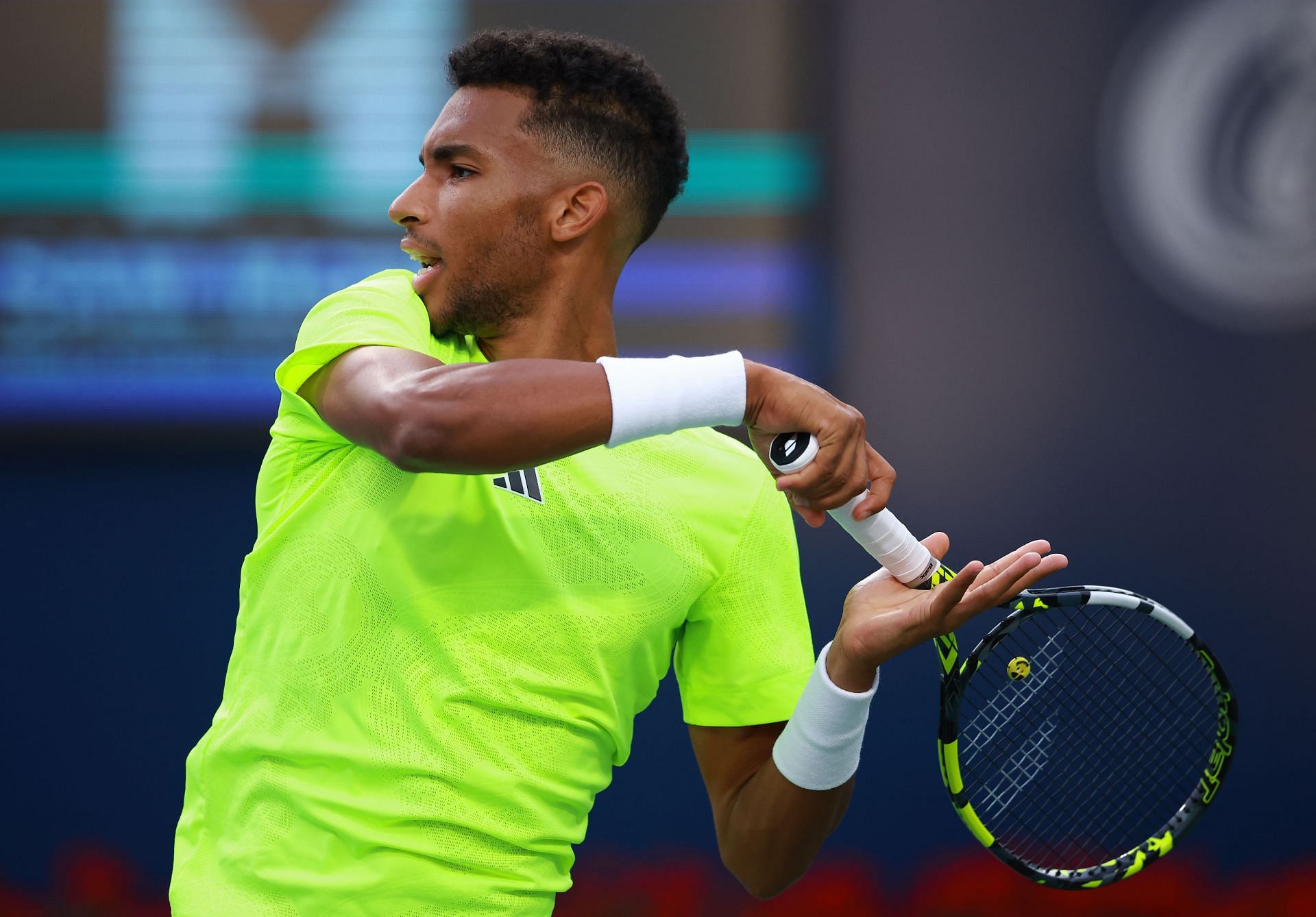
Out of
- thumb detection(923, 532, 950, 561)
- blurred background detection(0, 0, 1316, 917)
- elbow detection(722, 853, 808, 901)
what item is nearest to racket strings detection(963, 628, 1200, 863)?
blurred background detection(0, 0, 1316, 917)

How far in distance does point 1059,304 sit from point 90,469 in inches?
95.6

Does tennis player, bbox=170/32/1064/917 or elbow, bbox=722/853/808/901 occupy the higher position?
tennis player, bbox=170/32/1064/917

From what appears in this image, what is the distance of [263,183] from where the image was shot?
350cm

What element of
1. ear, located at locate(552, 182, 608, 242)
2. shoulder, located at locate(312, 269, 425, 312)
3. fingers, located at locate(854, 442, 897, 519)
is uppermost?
ear, located at locate(552, 182, 608, 242)

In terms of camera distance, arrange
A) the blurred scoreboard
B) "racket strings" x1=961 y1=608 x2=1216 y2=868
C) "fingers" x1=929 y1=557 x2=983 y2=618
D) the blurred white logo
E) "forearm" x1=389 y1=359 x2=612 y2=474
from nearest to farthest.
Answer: "forearm" x1=389 y1=359 x2=612 y2=474
"fingers" x1=929 y1=557 x2=983 y2=618
"racket strings" x1=961 y1=608 x2=1216 y2=868
the blurred scoreboard
the blurred white logo

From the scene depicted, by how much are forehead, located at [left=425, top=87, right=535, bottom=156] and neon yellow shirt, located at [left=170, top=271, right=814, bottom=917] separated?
10.0 inches

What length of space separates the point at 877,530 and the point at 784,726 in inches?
15.6

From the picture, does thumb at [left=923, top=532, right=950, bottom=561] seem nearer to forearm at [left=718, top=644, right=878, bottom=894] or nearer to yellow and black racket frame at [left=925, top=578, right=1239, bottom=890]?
yellow and black racket frame at [left=925, top=578, right=1239, bottom=890]

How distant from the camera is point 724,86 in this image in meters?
3.53

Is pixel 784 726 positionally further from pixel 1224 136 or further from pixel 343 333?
pixel 1224 136

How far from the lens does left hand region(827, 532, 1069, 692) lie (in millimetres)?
1662

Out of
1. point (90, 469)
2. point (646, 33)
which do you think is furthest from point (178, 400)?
point (646, 33)

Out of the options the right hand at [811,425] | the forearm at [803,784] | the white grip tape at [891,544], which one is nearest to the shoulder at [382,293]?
the right hand at [811,425]

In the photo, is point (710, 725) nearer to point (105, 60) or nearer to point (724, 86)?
point (724, 86)
